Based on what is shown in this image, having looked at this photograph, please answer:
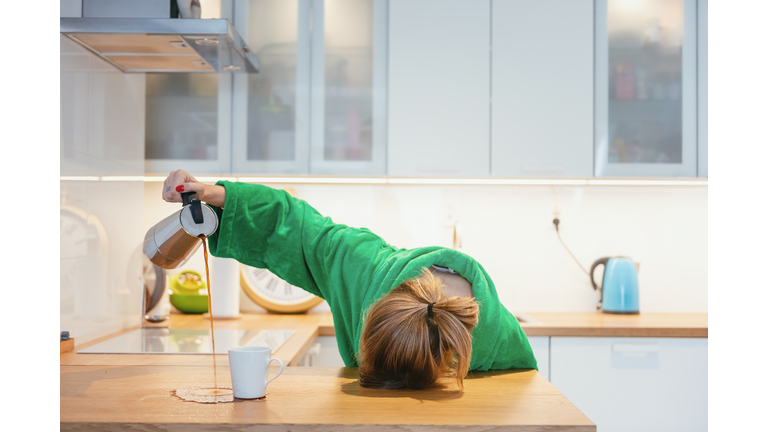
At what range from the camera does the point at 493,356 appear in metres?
1.17

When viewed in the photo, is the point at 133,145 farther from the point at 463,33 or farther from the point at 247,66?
the point at 463,33

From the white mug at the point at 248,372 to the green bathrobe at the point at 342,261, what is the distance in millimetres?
272

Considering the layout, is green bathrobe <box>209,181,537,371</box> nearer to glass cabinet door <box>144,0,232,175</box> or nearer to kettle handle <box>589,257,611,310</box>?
glass cabinet door <box>144,0,232,175</box>

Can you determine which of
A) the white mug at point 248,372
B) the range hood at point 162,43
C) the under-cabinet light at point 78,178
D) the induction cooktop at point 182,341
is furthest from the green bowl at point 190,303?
the white mug at point 248,372

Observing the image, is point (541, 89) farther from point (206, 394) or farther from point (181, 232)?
point (206, 394)

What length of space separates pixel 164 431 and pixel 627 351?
5.63 ft

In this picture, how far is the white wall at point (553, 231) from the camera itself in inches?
98.7

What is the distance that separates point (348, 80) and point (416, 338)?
4.65ft

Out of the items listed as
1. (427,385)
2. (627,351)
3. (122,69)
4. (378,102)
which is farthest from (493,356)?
(122,69)

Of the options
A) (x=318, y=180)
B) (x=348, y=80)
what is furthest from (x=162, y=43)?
(x=318, y=180)

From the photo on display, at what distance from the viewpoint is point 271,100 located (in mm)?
2182

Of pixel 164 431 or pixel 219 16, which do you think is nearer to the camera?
pixel 164 431

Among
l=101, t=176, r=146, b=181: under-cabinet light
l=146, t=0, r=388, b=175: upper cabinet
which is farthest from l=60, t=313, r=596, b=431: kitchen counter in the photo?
l=146, t=0, r=388, b=175: upper cabinet

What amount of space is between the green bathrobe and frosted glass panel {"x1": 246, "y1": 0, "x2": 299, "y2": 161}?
90 centimetres
